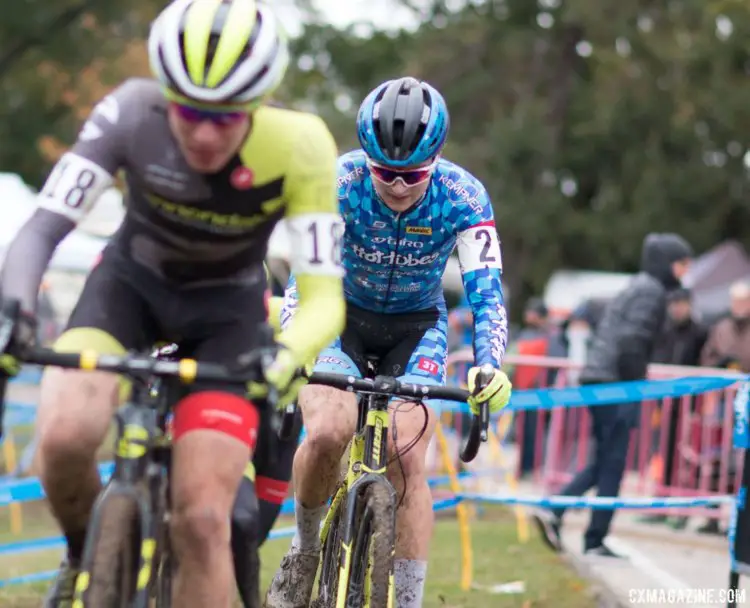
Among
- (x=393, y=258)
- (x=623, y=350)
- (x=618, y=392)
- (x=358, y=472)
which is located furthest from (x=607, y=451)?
(x=358, y=472)

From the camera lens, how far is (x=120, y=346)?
4.47 m

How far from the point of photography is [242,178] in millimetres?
4363

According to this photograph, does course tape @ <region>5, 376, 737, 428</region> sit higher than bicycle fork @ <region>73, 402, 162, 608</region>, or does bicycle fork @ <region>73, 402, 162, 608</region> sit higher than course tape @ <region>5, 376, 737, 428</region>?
course tape @ <region>5, 376, 737, 428</region>

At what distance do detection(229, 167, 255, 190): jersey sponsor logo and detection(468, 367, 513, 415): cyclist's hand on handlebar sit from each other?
4.61 ft

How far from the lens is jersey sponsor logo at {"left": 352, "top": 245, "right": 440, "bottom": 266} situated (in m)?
6.07

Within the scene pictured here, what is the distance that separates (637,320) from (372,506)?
571 cm

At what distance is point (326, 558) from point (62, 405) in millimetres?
1800

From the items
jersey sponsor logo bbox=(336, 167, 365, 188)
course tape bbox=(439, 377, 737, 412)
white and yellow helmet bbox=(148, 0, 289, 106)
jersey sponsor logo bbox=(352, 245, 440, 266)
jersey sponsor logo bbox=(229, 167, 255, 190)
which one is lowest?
course tape bbox=(439, 377, 737, 412)

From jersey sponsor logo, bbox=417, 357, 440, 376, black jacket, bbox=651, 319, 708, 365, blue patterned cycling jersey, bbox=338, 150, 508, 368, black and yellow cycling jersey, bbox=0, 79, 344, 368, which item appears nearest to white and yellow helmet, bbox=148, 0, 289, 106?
black and yellow cycling jersey, bbox=0, 79, 344, 368

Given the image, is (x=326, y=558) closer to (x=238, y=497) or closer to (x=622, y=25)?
(x=238, y=497)

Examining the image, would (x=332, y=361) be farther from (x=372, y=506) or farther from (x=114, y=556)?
(x=114, y=556)

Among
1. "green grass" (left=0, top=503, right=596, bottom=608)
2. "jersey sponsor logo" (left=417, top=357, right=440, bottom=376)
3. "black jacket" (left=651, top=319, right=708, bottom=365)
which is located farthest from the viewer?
"black jacket" (left=651, top=319, right=708, bottom=365)

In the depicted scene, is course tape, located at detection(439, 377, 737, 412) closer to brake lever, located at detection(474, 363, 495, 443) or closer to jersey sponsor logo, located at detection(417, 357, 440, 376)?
jersey sponsor logo, located at detection(417, 357, 440, 376)

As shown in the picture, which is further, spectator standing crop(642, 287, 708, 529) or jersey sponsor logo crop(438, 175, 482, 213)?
spectator standing crop(642, 287, 708, 529)
